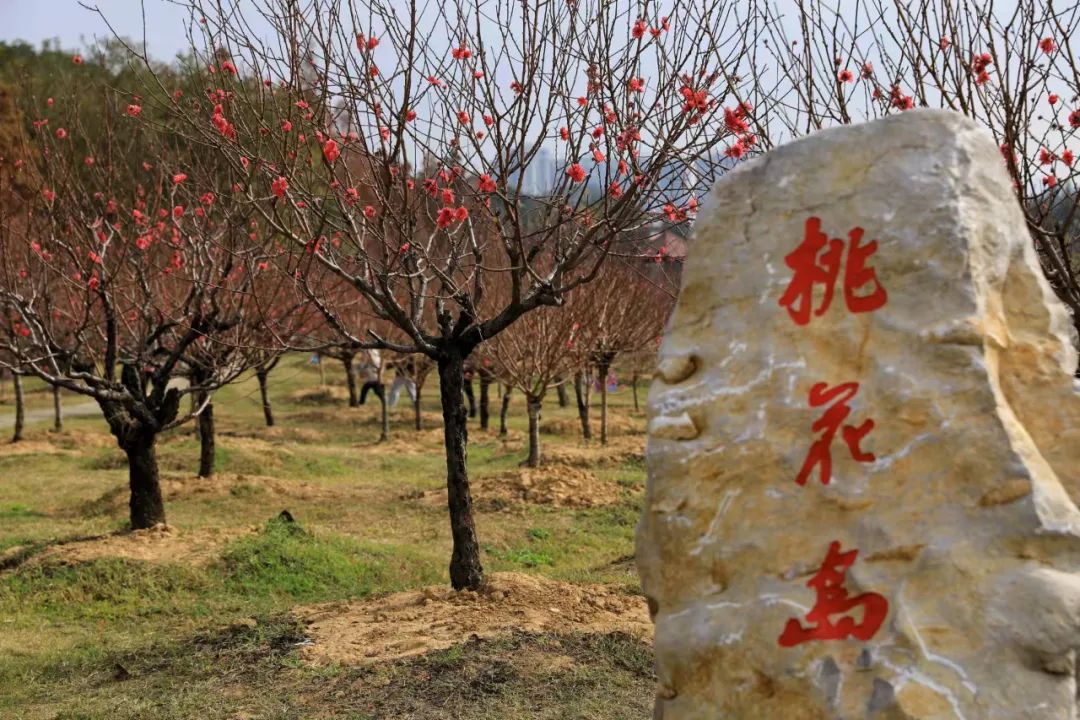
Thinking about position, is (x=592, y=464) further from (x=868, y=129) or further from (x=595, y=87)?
(x=868, y=129)

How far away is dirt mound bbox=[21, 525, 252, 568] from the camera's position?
23.1 feet

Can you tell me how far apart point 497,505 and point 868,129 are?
7.72 meters

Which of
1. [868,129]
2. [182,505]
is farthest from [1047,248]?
[182,505]

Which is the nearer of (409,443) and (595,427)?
(409,443)

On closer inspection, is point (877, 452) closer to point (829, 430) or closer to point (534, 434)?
point (829, 430)

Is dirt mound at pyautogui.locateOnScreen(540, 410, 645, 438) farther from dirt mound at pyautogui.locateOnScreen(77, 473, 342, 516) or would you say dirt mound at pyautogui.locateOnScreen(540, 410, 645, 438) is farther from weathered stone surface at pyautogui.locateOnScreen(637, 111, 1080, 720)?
weathered stone surface at pyautogui.locateOnScreen(637, 111, 1080, 720)

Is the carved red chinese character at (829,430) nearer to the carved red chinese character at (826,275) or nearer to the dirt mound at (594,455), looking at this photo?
the carved red chinese character at (826,275)

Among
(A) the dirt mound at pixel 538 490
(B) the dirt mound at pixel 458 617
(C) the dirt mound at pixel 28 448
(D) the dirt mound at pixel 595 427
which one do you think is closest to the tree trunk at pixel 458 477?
(B) the dirt mound at pixel 458 617

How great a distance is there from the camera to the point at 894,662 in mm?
2340

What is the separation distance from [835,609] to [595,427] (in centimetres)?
1444

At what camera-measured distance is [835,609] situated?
2432 mm

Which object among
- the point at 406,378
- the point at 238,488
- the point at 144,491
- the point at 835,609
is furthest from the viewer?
the point at 406,378

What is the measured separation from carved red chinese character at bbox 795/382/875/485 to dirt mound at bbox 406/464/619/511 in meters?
7.51

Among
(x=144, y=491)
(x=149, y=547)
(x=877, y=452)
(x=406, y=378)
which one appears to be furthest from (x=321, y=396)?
(x=877, y=452)
